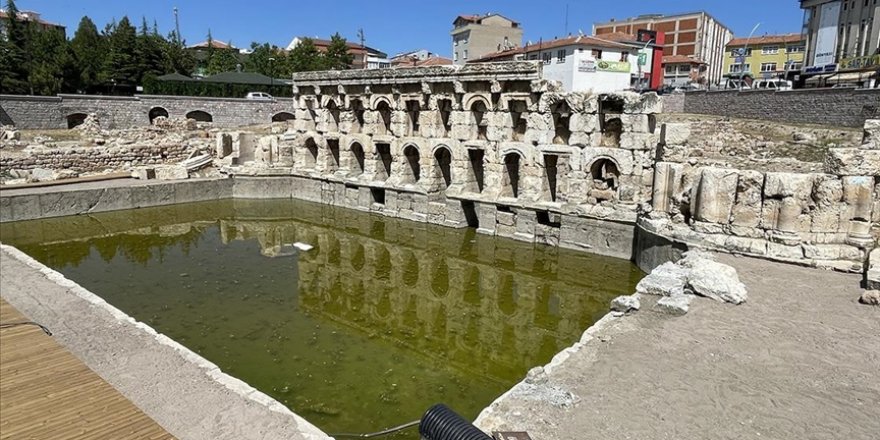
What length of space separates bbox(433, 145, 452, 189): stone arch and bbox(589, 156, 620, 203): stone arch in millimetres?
4664

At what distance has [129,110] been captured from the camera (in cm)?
→ 3084

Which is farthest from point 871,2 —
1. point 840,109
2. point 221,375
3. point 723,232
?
point 221,375

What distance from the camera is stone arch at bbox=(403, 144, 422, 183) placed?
18547mm

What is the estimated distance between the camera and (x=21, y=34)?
38.9 m

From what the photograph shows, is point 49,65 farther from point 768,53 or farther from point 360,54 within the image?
point 768,53

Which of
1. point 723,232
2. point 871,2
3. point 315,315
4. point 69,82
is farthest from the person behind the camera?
point 69,82

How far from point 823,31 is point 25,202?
44.2 m

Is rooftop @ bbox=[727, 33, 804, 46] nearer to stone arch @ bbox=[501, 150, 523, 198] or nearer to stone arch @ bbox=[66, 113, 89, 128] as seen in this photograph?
stone arch @ bbox=[501, 150, 523, 198]

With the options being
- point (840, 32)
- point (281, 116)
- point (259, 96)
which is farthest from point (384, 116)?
point (840, 32)

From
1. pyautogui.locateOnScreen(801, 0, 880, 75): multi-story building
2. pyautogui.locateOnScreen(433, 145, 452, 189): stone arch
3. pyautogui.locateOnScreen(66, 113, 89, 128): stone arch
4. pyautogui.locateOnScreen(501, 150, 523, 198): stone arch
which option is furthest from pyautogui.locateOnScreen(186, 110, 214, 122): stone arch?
pyautogui.locateOnScreen(801, 0, 880, 75): multi-story building

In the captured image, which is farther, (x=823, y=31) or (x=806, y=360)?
(x=823, y=31)

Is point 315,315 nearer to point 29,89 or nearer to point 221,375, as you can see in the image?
point 221,375

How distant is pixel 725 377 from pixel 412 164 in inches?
548

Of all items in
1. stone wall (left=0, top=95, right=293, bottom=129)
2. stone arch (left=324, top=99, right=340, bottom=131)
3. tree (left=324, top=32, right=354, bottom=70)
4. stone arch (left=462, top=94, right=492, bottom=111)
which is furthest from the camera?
tree (left=324, top=32, right=354, bottom=70)
